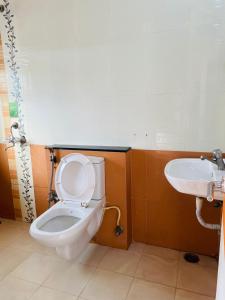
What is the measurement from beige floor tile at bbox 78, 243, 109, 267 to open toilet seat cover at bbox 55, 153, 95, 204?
1.64ft

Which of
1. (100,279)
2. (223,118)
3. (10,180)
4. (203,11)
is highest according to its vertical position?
(203,11)

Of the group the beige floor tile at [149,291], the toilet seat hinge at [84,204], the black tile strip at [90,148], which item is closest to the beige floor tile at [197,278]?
the beige floor tile at [149,291]

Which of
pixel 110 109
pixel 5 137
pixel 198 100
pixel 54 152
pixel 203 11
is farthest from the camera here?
pixel 5 137

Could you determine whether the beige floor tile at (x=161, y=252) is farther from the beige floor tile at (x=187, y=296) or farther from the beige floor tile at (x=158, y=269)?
→ the beige floor tile at (x=187, y=296)

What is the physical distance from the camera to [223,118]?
5.36 feet

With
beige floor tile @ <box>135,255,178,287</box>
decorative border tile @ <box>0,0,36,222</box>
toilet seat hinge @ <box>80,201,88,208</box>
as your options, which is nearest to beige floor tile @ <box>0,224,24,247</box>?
decorative border tile @ <box>0,0,36,222</box>

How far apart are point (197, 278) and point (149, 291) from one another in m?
0.38

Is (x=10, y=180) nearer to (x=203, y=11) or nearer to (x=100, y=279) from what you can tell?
(x=100, y=279)

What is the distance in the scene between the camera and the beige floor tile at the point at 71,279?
163 centimetres

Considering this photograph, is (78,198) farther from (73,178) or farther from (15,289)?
(15,289)

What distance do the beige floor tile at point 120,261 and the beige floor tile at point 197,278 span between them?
1.16ft

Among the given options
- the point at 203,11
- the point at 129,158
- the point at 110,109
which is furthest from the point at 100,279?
the point at 203,11

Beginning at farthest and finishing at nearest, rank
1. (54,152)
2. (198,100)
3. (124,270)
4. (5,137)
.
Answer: (5,137)
(54,152)
(124,270)
(198,100)

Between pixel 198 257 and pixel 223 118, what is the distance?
1.13 meters
